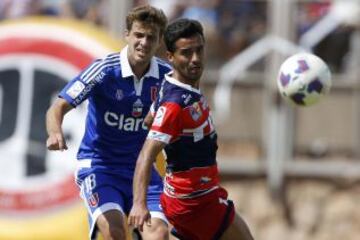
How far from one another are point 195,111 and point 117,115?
716 millimetres

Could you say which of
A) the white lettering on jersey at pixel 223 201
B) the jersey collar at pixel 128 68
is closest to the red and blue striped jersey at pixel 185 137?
the white lettering on jersey at pixel 223 201

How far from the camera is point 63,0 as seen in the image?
40.7 ft

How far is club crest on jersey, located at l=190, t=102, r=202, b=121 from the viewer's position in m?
7.19

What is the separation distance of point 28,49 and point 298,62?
4275 mm

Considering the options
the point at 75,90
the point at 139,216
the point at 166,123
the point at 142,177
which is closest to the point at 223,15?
the point at 75,90

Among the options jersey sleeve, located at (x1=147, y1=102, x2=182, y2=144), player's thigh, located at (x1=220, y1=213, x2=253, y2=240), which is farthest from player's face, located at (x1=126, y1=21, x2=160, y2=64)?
player's thigh, located at (x1=220, y1=213, x2=253, y2=240)

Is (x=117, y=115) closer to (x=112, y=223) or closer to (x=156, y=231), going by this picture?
(x=112, y=223)


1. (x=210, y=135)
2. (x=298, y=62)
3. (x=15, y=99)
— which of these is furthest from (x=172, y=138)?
(x=15, y=99)

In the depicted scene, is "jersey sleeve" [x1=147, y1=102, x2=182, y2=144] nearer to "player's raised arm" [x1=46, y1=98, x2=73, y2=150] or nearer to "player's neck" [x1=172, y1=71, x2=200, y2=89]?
"player's neck" [x1=172, y1=71, x2=200, y2=89]

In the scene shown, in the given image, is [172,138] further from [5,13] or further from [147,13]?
[5,13]

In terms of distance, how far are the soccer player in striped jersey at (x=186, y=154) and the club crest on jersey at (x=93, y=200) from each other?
0.43 meters

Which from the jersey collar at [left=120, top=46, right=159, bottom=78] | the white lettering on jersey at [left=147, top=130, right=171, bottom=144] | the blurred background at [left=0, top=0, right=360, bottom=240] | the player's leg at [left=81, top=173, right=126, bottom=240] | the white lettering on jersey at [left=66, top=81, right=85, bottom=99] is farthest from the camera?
the blurred background at [left=0, top=0, right=360, bottom=240]

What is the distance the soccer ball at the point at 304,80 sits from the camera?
818cm

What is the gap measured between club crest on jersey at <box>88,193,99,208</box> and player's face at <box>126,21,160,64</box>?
2.92ft
